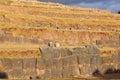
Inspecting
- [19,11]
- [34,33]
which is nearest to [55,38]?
[34,33]

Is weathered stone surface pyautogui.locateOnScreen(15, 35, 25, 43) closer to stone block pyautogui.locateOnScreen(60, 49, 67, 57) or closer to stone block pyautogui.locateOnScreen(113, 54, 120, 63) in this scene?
stone block pyautogui.locateOnScreen(60, 49, 67, 57)

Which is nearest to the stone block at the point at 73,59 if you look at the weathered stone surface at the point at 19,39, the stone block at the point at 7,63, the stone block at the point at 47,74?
the stone block at the point at 47,74

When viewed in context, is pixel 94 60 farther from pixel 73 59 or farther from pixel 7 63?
pixel 7 63

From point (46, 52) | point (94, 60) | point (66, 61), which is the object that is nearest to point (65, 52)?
point (66, 61)

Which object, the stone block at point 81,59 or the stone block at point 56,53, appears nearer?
the stone block at point 56,53

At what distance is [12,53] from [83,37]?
22.3 metres

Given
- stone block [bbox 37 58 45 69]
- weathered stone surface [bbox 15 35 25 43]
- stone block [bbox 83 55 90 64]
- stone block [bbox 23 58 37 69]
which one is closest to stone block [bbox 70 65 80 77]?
stone block [bbox 83 55 90 64]

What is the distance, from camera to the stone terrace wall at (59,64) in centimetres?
2412

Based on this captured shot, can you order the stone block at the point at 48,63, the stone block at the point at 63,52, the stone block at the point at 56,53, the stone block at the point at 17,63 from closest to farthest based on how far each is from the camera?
1. the stone block at the point at 17,63
2. the stone block at the point at 48,63
3. the stone block at the point at 56,53
4. the stone block at the point at 63,52

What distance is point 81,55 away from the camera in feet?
92.3

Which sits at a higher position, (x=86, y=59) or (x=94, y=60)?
(x=86, y=59)

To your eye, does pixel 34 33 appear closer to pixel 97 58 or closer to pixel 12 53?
pixel 97 58

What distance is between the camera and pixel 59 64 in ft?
86.5

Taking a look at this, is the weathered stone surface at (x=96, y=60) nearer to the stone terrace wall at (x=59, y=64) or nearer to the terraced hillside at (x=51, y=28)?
the stone terrace wall at (x=59, y=64)
